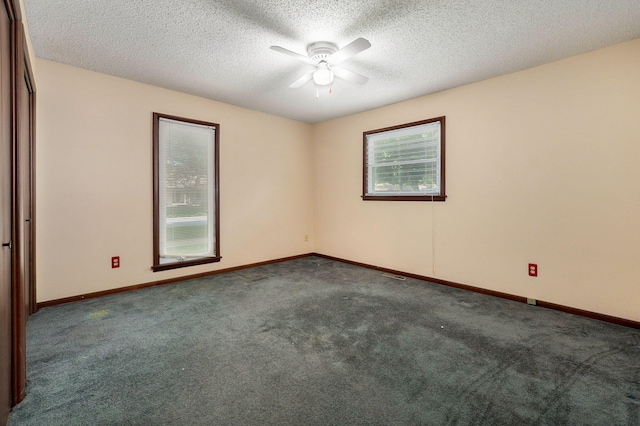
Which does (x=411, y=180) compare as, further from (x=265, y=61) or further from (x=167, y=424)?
(x=167, y=424)

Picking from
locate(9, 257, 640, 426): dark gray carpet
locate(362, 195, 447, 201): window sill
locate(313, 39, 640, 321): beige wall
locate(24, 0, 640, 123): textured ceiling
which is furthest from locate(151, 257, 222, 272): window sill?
locate(313, 39, 640, 321): beige wall

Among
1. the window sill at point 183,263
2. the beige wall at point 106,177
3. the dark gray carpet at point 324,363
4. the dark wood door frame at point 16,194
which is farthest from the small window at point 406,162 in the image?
the dark wood door frame at point 16,194

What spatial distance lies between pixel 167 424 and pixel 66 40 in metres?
3.25

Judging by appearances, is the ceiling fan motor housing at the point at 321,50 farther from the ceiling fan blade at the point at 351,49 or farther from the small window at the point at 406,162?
the small window at the point at 406,162

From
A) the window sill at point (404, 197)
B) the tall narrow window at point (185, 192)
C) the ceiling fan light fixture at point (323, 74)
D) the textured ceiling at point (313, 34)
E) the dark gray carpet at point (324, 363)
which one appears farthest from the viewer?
the window sill at point (404, 197)

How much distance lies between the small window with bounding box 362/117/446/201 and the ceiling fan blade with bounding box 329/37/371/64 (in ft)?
5.88

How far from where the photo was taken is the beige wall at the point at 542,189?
2.63 m

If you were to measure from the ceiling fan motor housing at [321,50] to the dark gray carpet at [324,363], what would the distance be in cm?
248

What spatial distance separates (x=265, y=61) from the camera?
298cm

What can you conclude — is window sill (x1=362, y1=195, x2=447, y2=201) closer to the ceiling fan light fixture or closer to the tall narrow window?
the ceiling fan light fixture

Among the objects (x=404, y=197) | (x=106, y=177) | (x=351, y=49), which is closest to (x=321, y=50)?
(x=351, y=49)

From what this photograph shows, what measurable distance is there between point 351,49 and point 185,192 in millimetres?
2852

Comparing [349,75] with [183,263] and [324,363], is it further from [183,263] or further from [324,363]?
[183,263]

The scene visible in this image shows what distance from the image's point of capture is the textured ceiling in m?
2.15
